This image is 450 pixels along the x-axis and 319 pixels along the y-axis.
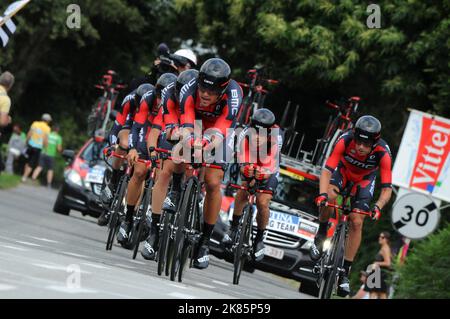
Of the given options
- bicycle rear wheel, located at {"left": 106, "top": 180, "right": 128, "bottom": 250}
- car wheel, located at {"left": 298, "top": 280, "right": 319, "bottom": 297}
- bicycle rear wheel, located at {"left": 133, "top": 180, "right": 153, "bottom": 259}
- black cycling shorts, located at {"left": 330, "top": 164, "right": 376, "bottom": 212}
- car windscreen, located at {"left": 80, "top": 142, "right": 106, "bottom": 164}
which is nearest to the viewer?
black cycling shorts, located at {"left": 330, "top": 164, "right": 376, "bottom": 212}

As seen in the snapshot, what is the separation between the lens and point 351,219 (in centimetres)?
1596

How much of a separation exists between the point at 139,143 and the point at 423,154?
8.20 meters

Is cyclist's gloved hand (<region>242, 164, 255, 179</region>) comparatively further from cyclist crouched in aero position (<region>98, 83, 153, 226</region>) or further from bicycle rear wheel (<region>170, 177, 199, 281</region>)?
bicycle rear wheel (<region>170, 177, 199, 281</region>)

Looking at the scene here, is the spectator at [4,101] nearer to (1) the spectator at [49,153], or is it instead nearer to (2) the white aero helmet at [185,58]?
(2) the white aero helmet at [185,58]

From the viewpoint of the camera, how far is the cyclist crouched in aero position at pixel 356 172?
15406mm

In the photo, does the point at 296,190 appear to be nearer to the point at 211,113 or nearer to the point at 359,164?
the point at 359,164

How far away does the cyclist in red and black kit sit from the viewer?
13602 millimetres

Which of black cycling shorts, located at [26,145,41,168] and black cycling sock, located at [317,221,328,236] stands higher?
black cycling sock, located at [317,221,328,236]

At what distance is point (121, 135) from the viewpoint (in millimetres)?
19031

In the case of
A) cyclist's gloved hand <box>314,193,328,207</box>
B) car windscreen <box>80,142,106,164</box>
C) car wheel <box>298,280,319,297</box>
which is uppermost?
cyclist's gloved hand <box>314,193,328,207</box>

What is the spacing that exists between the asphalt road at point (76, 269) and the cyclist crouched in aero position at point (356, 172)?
1117 millimetres

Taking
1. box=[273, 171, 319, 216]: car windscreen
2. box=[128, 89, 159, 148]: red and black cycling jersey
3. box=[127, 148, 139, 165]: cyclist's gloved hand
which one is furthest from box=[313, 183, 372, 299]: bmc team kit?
box=[273, 171, 319, 216]: car windscreen

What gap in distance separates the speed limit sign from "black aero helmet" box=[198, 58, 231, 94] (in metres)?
6.40
